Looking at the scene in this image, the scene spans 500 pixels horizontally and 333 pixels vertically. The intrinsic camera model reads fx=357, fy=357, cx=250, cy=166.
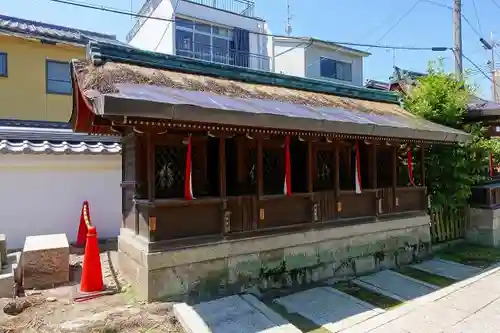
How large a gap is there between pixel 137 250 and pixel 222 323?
1.85m

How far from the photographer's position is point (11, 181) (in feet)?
27.7

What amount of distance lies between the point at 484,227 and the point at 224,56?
1631cm

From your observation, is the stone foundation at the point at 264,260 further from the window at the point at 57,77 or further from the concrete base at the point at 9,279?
the window at the point at 57,77

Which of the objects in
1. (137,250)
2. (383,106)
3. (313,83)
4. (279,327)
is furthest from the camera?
(383,106)

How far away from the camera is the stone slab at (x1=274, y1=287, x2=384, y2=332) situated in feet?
18.1

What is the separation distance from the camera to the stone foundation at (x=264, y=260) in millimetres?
5621

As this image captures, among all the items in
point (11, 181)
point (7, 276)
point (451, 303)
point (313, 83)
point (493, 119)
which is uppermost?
point (313, 83)

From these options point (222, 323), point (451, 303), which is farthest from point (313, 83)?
point (222, 323)

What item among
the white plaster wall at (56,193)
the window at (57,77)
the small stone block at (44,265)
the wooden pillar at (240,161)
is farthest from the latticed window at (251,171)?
the window at (57,77)

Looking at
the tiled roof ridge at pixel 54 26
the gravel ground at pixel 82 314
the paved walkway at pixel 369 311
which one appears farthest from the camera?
the tiled roof ridge at pixel 54 26

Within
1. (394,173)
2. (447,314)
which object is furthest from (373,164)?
(447,314)

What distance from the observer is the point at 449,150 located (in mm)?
10305

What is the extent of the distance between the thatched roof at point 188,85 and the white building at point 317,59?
1463 cm

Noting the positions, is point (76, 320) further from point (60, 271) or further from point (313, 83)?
point (313, 83)
